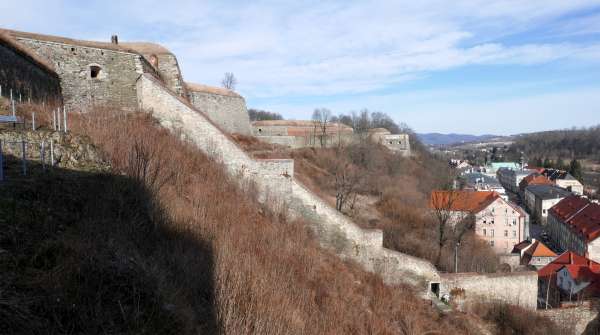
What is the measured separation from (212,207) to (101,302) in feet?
14.6

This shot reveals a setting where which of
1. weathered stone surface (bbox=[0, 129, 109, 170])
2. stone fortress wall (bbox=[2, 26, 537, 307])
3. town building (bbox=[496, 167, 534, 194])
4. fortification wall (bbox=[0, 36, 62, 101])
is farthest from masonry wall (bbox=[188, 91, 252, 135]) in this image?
town building (bbox=[496, 167, 534, 194])

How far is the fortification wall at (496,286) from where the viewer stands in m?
12.4

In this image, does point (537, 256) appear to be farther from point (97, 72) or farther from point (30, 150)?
point (30, 150)

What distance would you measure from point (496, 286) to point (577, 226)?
3123 centimetres

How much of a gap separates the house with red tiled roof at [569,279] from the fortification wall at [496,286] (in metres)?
9.13

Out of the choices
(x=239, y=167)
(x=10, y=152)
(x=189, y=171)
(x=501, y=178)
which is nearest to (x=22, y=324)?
(x=10, y=152)

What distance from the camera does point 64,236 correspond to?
3.64 meters

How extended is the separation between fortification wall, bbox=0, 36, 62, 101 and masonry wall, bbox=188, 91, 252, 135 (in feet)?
31.2

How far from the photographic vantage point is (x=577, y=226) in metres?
36.8

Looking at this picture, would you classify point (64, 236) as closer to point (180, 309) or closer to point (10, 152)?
point (180, 309)

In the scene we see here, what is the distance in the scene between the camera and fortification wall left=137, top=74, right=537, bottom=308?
11.8 m

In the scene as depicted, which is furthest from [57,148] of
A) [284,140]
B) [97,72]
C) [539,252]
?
[539,252]

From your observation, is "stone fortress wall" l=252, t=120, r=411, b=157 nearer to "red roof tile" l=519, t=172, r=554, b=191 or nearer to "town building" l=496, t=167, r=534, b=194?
"red roof tile" l=519, t=172, r=554, b=191

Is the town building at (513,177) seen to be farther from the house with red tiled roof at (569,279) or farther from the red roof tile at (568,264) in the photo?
the house with red tiled roof at (569,279)
